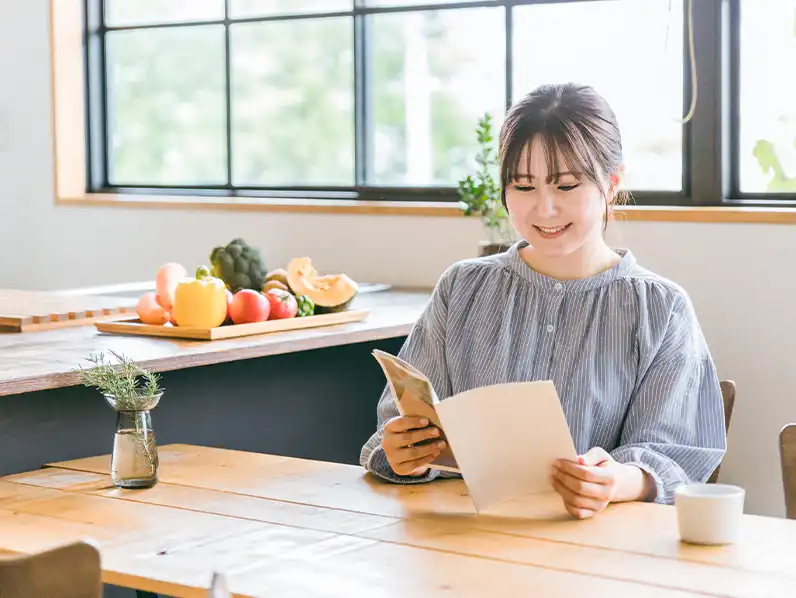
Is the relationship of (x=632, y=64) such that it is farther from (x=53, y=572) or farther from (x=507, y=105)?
(x=53, y=572)

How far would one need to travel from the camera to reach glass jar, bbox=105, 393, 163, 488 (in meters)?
1.90

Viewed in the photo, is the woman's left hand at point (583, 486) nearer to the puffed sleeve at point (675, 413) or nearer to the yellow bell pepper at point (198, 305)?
the puffed sleeve at point (675, 413)

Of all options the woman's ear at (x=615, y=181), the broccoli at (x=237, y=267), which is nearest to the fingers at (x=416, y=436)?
the woman's ear at (x=615, y=181)

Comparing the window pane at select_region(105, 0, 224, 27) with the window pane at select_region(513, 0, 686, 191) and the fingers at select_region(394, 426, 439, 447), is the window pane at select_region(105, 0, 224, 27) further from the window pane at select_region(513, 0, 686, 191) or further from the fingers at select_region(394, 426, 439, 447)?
the fingers at select_region(394, 426, 439, 447)

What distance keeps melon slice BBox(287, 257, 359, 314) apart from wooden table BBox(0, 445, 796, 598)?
1.02 m

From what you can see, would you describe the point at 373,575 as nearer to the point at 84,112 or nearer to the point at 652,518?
the point at 652,518

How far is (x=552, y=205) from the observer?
199cm

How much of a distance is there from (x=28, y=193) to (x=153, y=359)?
2652 mm

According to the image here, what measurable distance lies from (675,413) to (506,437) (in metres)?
0.38

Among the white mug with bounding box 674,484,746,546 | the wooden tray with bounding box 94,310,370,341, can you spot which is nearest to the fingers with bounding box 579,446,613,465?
the white mug with bounding box 674,484,746,546

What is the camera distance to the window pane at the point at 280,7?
421cm

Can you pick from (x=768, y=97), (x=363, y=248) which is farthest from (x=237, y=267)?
(x=768, y=97)

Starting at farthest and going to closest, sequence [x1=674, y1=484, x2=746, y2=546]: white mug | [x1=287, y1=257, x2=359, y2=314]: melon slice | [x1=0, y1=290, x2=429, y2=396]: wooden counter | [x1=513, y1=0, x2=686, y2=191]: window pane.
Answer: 1. [x1=513, y1=0, x2=686, y2=191]: window pane
2. [x1=287, y1=257, x2=359, y2=314]: melon slice
3. [x1=0, y1=290, x2=429, y2=396]: wooden counter
4. [x1=674, y1=484, x2=746, y2=546]: white mug

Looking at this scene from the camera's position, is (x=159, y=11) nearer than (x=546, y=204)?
No
